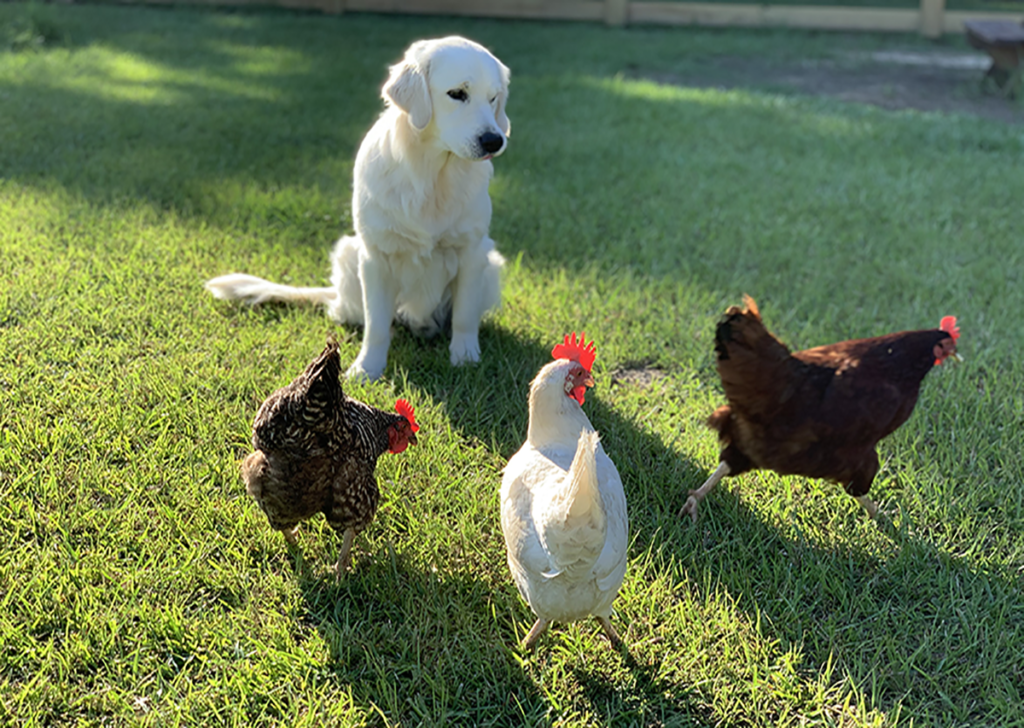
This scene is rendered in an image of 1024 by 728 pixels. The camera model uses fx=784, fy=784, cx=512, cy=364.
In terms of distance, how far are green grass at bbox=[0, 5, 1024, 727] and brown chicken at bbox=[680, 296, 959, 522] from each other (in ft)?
1.07

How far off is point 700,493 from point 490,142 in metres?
1.57

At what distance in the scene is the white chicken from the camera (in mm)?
1896

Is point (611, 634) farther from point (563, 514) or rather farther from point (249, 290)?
point (249, 290)

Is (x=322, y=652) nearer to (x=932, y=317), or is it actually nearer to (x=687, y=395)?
(x=687, y=395)

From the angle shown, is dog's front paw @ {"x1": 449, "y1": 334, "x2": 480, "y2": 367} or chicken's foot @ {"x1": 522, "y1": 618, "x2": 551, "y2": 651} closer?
chicken's foot @ {"x1": 522, "y1": 618, "x2": 551, "y2": 651}

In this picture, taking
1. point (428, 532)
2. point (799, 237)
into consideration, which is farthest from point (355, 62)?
point (428, 532)

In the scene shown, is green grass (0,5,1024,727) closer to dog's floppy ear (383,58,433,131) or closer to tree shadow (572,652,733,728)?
tree shadow (572,652,733,728)

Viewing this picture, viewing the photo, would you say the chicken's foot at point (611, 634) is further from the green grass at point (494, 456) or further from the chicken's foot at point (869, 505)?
the chicken's foot at point (869, 505)

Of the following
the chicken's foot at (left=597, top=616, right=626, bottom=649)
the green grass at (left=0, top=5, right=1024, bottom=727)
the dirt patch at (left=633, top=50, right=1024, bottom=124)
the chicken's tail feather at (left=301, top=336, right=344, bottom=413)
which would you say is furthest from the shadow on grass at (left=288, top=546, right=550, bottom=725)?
the dirt patch at (left=633, top=50, right=1024, bottom=124)

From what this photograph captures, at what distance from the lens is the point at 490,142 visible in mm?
3113

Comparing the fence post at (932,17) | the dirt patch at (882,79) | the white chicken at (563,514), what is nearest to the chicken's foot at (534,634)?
the white chicken at (563,514)

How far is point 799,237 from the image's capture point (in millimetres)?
5367

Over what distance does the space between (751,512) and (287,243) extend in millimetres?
3314

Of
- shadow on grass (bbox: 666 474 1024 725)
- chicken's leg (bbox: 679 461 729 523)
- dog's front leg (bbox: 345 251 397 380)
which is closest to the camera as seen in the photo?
shadow on grass (bbox: 666 474 1024 725)
